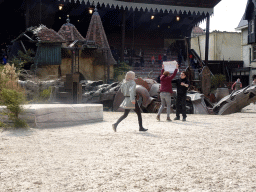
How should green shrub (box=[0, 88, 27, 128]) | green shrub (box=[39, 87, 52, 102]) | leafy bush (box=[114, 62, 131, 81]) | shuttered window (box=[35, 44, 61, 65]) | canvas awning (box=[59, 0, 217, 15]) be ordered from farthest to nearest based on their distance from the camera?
canvas awning (box=[59, 0, 217, 15])
leafy bush (box=[114, 62, 131, 81])
shuttered window (box=[35, 44, 61, 65])
green shrub (box=[39, 87, 52, 102])
green shrub (box=[0, 88, 27, 128])

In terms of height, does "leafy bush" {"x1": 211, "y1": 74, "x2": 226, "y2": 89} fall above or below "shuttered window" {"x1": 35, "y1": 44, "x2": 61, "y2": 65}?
below

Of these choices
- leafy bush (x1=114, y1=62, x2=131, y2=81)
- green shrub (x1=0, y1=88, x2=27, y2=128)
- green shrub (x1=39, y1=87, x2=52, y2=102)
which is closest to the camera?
green shrub (x1=0, y1=88, x2=27, y2=128)

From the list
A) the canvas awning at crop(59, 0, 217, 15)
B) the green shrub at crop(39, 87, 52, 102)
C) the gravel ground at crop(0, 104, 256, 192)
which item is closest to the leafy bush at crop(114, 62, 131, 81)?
the canvas awning at crop(59, 0, 217, 15)

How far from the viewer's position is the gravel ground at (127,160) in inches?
152

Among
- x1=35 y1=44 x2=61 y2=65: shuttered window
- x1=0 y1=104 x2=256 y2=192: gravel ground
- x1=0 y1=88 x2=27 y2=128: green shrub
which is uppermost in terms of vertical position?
x1=35 y1=44 x2=61 y2=65: shuttered window

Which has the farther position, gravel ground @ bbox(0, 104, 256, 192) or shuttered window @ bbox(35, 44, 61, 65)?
shuttered window @ bbox(35, 44, 61, 65)

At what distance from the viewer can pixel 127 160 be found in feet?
16.5

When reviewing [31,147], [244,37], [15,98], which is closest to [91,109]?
[15,98]

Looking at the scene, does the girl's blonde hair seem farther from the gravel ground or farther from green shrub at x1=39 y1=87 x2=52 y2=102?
green shrub at x1=39 y1=87 x2=52 y2=102

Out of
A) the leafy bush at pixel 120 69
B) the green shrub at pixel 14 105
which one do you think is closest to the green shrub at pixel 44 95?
the green shrub at pixel 14 105

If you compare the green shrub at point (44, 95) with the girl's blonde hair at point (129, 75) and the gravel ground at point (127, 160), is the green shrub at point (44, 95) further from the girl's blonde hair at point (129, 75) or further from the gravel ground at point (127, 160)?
the girl's blonde hair at point (129, 75)

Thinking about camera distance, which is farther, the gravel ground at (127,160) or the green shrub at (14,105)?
the green shrub at (14,105)

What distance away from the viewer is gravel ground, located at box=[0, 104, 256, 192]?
387cm

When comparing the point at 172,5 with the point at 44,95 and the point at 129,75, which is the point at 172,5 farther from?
the point at 129,75
